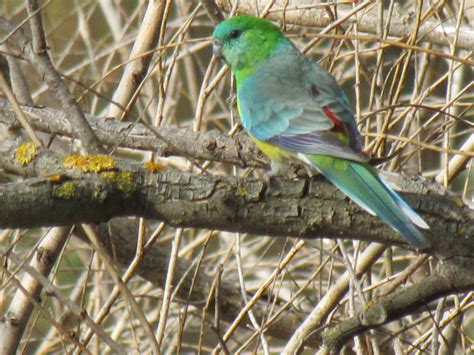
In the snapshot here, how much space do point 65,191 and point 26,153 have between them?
0.39 metres

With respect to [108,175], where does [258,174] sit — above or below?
above

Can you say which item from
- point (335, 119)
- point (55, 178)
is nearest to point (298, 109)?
point (335, 119)

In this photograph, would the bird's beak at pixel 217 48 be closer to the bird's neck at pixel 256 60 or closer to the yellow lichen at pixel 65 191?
the bird's neck at pixel 256 60

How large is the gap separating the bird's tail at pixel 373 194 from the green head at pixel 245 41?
3.40ft

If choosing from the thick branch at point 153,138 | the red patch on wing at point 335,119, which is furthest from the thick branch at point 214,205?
the thick branch at point 153,138

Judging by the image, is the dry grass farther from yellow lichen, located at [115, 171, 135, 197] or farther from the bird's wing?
yellow lichen, located at [115, 171, 135, 197]

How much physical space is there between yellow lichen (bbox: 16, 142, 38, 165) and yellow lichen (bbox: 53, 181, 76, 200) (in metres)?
0.35

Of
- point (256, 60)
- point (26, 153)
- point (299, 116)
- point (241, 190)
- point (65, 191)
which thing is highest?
point (256, 60)

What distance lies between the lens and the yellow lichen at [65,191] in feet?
7.52

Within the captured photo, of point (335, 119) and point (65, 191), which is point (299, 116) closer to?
point (335, 119)

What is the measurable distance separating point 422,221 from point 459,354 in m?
1.68

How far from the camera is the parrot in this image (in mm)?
2703

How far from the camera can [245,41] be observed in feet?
13.2

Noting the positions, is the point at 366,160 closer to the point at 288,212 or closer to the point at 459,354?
the point at 288,212
